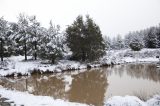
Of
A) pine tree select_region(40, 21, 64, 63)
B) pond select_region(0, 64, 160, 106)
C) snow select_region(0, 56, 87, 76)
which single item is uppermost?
pine tree select_region(40, 21, 64, 63)

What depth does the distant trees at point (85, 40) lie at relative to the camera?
43625 mm

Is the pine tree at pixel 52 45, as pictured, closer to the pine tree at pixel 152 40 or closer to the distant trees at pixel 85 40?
the distant trees at pixel 85 40

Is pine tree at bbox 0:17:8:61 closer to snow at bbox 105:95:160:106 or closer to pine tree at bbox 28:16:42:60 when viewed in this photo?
pine tree at bbox 28:16:42:60

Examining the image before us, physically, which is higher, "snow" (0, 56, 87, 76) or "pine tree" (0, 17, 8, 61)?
"pine tree" (0, 17, 8, 61)

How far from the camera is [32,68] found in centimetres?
3478

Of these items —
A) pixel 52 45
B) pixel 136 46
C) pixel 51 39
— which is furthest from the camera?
pixel 136 46

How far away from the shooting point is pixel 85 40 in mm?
43969

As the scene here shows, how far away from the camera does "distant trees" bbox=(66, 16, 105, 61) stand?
4362cm

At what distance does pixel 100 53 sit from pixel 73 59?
16.4ft

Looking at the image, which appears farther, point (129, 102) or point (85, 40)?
point (85, 40)

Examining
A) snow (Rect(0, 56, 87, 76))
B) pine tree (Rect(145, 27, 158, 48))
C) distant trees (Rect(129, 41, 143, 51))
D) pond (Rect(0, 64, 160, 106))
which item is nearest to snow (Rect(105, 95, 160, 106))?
pond (Rect(0, 64, 160, 106))

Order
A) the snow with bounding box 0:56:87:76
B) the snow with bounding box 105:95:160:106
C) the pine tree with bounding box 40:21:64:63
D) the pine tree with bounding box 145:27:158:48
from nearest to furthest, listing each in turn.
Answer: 1. the snow with bounding box 105:95:160:106
2. the snow with bounding box 0:56:87:76
3. the pine tree with bounding box 40:21:64:63
4. the pine tree with bounding box 145:27:158:48

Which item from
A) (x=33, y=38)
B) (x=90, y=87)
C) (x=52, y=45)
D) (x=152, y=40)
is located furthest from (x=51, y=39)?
(x=152, y=40)

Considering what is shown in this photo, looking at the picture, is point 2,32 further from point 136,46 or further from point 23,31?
point 136,46
